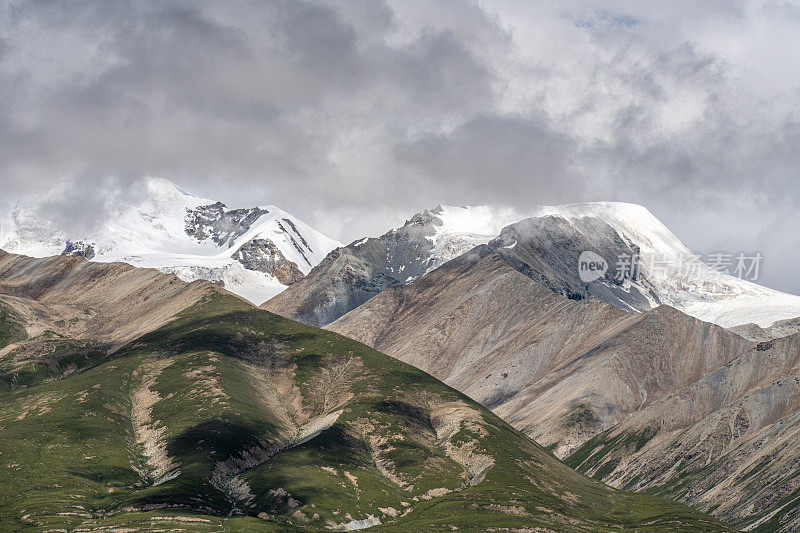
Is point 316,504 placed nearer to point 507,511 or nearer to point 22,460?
point 507,511

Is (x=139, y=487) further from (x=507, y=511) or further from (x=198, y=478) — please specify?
(x=507, y=511)

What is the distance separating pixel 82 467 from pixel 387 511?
62.8 meters

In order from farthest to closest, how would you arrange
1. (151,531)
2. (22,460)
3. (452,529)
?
1. (22,460)
2. (452,529)
3. (151,531)

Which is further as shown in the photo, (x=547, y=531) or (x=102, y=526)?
(x=547, y=531)

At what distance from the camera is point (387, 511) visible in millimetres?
188250

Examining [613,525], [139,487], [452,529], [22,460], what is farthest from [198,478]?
[613,525]

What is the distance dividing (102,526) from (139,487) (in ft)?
125

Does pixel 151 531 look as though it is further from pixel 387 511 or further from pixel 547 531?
pixel 547 531

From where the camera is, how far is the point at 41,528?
15100 centimetres

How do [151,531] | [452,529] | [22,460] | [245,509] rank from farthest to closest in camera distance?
[22,460] → [245,509] → [452,529] → [151,531]

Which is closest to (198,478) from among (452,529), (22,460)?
(22,460)

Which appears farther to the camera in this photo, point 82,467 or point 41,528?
point 82,467

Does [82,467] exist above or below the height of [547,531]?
above

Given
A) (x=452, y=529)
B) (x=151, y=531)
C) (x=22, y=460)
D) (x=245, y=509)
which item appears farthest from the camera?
(x=22, y=460)
